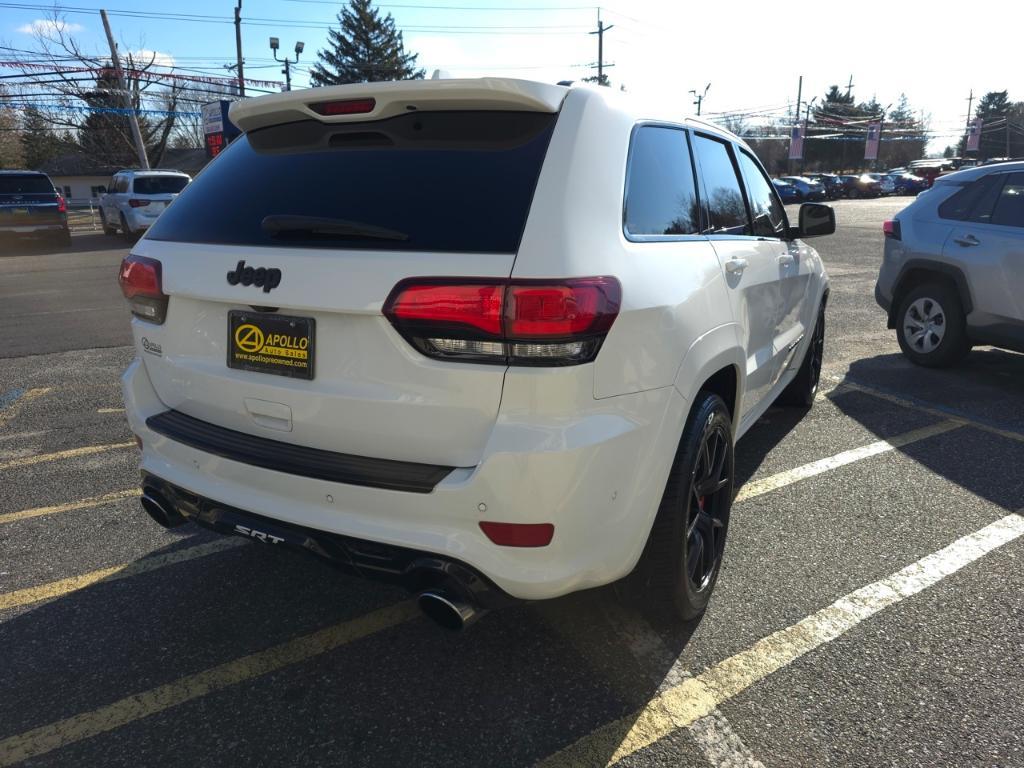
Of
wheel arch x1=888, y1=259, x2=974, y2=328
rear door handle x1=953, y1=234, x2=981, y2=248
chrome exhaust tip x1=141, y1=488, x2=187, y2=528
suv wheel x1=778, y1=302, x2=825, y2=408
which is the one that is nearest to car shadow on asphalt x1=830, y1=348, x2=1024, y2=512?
suv wheel x1=778, y1=302, x2=825, y2=408

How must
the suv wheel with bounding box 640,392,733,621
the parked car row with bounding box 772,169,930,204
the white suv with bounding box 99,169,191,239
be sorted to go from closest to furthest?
the suv wheel with bounding box 640,392,733,621 < the white suv with bounding box 99,169,191,239 < the parked car row with bounding box 772,169,930,204

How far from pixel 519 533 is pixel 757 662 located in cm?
113

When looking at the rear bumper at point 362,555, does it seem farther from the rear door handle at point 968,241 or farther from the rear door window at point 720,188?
the rear door handle at point 968,241

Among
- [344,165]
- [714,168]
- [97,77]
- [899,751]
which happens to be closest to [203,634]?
[344,165]

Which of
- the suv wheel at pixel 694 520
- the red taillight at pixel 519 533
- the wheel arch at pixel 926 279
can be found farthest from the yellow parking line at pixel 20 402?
the wheel arch at pixel 926 279

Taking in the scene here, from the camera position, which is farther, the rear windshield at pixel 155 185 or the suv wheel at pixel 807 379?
the rear windshield at pixel 155 185

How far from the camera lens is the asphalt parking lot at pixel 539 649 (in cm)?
218

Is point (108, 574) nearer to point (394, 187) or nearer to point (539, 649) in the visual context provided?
point (539, 649)

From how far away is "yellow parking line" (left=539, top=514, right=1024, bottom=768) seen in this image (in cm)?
218

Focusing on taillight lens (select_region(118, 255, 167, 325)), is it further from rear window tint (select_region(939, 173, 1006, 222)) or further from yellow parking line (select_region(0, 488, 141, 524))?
rear window tint (select_region(939, 173, 1006, 222))

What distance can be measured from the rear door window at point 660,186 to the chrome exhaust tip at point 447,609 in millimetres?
1193

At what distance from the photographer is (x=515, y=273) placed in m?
1.92

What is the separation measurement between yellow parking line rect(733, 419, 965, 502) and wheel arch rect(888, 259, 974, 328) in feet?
4.68

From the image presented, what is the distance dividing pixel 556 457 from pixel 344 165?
3.84 ft
